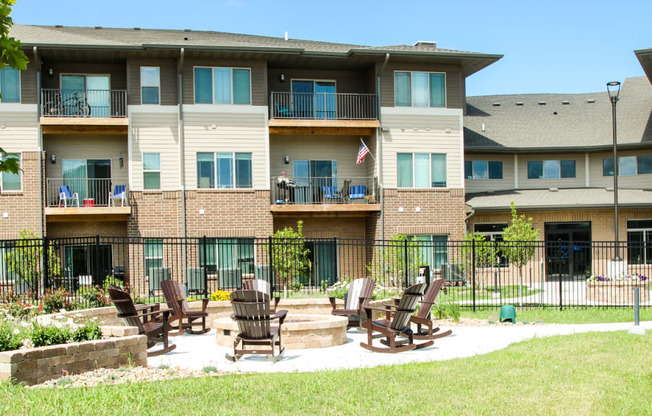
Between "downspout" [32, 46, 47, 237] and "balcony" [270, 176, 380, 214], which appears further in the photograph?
"balcony" [270, 176, 380, 214]

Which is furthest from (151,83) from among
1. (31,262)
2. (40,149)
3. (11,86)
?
(31,262)

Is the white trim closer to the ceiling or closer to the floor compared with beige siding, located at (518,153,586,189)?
closer to the ceiling

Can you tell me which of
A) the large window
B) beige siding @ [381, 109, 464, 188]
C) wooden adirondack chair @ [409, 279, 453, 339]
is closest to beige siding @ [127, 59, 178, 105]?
beige siding @ [381, 109, 464, 188]

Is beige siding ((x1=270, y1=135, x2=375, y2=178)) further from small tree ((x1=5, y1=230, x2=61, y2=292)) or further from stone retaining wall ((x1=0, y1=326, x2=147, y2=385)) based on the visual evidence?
stone retaining wall ((x1=0, y1=326, x2=147, y2=385))

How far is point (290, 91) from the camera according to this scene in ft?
88.9

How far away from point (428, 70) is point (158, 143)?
1085 cm

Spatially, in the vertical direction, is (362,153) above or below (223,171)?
above

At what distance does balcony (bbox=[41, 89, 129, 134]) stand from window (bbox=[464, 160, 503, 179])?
1548 centimetres

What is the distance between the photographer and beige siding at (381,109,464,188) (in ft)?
85.9

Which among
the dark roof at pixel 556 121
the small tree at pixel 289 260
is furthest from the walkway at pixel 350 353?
the dark roof at pixel 556 121

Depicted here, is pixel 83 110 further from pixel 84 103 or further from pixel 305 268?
pixel 305 268

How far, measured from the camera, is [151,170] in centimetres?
2456

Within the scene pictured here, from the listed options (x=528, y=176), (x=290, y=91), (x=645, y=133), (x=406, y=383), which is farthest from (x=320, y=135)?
(x=406, y=383)

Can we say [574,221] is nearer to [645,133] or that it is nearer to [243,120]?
[645,133]
